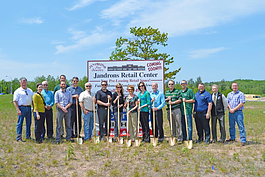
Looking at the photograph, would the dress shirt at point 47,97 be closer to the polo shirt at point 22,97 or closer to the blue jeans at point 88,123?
the polo shirt at point 22,97

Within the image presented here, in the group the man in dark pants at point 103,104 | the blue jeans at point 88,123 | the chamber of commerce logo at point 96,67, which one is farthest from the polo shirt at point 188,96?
the chamber of commerce logo at point 96,67

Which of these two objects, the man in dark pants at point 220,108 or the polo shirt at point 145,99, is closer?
the man in dark pants at point 220,108

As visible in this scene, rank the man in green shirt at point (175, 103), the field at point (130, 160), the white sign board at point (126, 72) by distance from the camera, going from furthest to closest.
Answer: the white sign board at point (126, 72)
the man in green shirt at point (175, 103)
the field at point (130, 160)

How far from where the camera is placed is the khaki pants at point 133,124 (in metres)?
8.15

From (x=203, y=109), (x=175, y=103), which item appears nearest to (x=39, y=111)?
(x=175, y=103)

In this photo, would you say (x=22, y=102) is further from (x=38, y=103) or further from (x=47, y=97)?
(x=47, y=97)

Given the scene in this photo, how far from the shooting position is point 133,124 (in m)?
8.20

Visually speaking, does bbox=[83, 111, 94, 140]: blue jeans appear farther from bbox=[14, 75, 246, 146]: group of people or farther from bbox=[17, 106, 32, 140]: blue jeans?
bbox=[17, 106, 32, 140]: blue jeans

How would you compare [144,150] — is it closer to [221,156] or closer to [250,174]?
[221,156]

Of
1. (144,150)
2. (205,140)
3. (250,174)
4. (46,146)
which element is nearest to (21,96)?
(46,146)

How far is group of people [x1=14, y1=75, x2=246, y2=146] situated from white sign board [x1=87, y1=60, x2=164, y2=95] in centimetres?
122

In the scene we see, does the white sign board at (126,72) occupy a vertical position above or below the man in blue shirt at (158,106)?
above

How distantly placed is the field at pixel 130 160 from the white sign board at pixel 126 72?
2.57m

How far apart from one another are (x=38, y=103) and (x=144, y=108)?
11.9 ft
